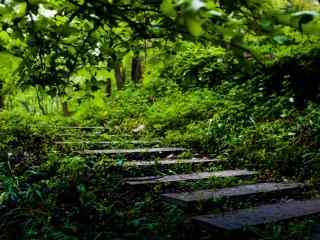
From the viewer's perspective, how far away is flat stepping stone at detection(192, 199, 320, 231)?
117 inches

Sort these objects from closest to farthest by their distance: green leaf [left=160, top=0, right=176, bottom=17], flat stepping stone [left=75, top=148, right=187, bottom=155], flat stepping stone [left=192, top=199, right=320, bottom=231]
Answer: green leaf [left=160, top=0, right=176, bottom=17] < flat stepping stone [left=192, top=199, right=320, bottom=231] < flat stepping stone [left=75, top=148, right=187, bottom=155]

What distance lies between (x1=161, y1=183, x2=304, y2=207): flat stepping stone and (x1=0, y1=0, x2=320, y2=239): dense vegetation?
14cm

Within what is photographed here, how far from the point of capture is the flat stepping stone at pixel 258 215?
117 inches

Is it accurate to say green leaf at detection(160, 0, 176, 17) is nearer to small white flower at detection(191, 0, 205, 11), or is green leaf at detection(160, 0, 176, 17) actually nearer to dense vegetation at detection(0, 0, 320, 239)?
dense vegetation at detection(0, 0, 320, 239)

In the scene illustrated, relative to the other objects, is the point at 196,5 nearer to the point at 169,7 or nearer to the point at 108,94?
the point at 169,7

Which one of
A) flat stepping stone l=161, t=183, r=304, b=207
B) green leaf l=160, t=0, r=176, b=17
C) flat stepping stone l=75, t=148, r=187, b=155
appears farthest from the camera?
flat stepping stone l=75, t=148, r=187, b=155

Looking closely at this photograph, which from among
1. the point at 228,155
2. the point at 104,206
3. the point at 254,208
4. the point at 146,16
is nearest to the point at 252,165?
the point at 228,155

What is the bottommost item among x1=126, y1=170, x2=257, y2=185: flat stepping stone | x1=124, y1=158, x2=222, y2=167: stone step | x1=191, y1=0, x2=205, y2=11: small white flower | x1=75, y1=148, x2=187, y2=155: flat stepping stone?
x1=126, y1=170, x2=257, y2=185: flat stepping stone

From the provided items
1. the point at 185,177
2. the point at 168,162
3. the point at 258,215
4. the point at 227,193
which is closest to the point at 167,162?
the point at 168,162

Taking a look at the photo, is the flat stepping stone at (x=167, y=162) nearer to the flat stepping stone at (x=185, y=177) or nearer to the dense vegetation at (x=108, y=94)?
the dense vegetation at (x=108, y=94)

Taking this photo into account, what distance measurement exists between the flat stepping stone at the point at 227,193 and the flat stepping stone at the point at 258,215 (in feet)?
0.96

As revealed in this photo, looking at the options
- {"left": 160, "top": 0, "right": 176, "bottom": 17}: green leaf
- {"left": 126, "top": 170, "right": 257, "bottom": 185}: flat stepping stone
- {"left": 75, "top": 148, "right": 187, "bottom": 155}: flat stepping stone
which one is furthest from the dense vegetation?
{"left": 75, "top": 148, "right": 187, "bottom": 155}: flat stepping stone

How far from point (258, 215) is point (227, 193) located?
1.95 ft

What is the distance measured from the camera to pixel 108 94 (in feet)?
12.0
